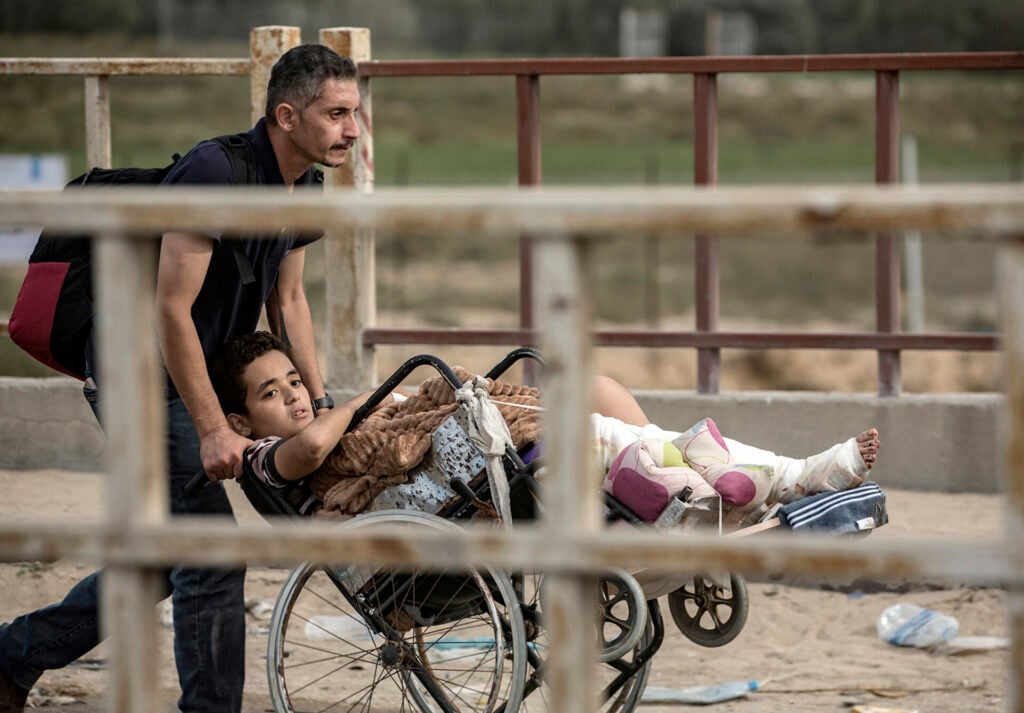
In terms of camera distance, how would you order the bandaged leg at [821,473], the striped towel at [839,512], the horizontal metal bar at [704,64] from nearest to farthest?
the striped towel at [839,512], the bandaged leg at [821,473], the horizontal metal bar at [704,64]

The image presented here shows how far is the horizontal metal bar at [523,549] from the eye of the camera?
192 cm

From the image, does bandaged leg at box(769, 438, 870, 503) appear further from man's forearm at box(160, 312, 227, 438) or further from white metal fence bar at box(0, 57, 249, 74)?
white metal fence bar at box(0, 57, 249, 74)

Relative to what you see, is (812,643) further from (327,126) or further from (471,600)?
(327,126)

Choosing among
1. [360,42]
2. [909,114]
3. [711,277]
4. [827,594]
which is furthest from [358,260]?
[909,114]

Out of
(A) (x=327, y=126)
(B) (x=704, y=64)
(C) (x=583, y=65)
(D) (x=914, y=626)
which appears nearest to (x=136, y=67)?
(C) (x=583, y=65)

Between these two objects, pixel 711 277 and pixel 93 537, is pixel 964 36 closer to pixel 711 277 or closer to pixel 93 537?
pixel 711 277

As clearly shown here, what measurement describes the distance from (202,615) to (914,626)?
2.51 metres

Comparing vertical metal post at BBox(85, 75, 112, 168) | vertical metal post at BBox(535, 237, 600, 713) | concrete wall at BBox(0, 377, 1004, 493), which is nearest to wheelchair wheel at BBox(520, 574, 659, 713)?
vertical metal post at BBox(535, 237, 600, 713)

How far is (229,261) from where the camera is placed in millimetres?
3570

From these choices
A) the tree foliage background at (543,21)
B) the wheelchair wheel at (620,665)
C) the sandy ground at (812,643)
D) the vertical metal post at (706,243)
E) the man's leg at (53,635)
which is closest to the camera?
the wheelchair wheel at (620,665)

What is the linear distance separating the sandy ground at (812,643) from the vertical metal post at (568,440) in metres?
2.44

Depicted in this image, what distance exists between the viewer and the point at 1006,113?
33.7 m

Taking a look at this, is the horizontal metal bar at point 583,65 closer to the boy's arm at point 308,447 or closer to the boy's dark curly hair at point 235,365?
the boy's dark curly hair at point 235,365

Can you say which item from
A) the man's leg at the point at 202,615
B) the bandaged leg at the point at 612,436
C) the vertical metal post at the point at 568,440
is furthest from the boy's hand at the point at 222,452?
the vertical metal post at the point at 568,440
